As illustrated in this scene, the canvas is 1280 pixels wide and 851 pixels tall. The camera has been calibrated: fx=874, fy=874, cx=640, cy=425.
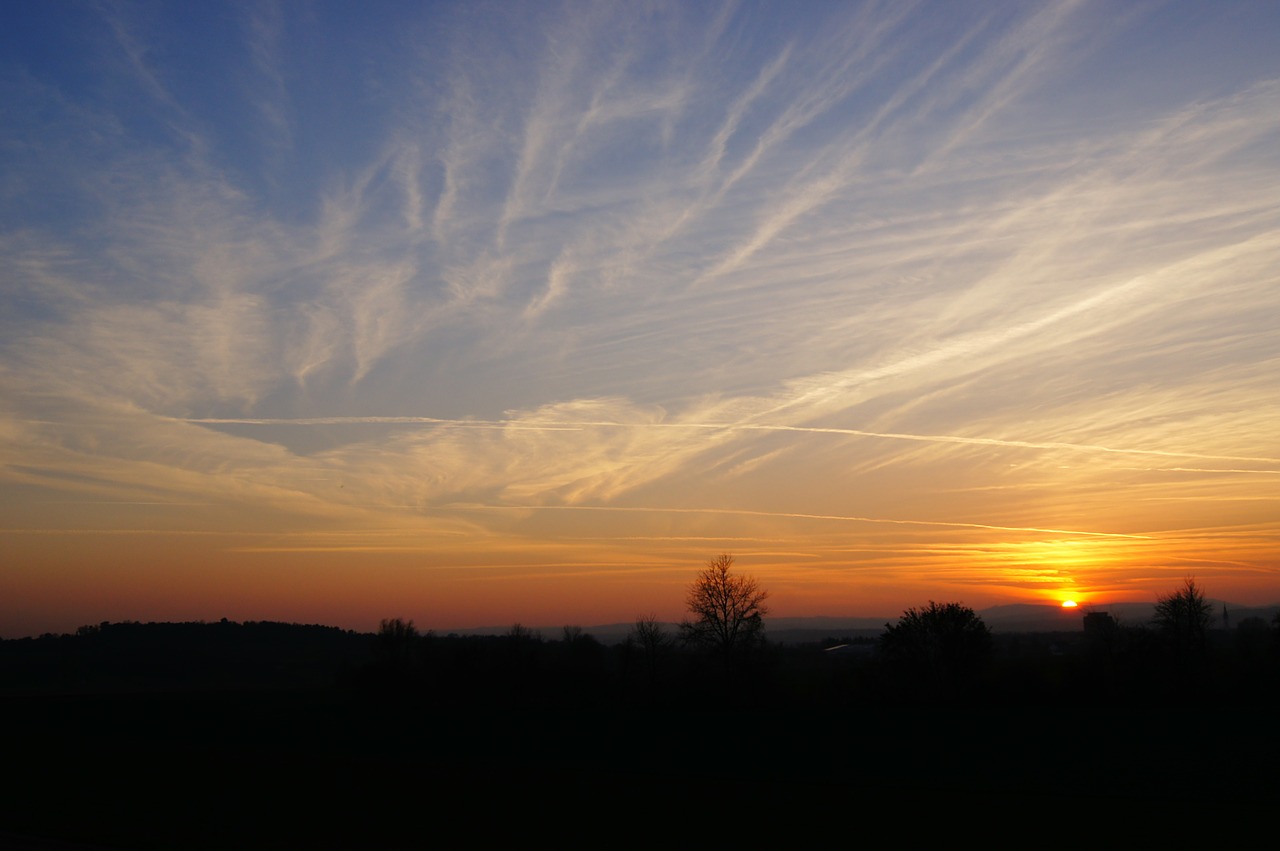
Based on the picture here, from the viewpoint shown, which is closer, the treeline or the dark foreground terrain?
the dark foreground terrain

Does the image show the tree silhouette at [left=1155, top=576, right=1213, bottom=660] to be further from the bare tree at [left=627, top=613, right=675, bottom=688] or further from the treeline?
the bare tree at [left=627, top=613, right=675, bottom=688]

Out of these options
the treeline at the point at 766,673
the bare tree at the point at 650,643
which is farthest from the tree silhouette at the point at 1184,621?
the bare tree at the point at 650,643

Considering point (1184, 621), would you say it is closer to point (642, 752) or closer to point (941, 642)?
point (941, 642)

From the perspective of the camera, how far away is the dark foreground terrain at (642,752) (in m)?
30.3

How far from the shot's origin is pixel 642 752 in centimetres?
4738

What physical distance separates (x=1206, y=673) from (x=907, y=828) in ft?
187

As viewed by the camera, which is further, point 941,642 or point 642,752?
point 941,642

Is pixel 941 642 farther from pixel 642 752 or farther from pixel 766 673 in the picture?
pixel 642 752

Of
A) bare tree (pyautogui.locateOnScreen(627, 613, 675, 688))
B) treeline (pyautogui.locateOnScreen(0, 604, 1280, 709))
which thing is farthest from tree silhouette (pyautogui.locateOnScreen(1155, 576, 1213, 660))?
bare tree (pyautogui.locateOnScreen(627, 613, 675, 688))

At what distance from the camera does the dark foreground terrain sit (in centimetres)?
3030

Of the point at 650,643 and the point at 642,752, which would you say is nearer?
the point at 642,752

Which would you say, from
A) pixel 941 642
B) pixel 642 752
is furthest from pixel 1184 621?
pixel 642 752

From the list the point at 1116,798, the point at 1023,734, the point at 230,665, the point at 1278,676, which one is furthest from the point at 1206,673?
the point at 230,665

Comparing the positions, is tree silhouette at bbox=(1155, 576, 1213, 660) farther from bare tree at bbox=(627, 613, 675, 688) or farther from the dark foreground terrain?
bare tree at bbox=(627, 613, 675, 688)
